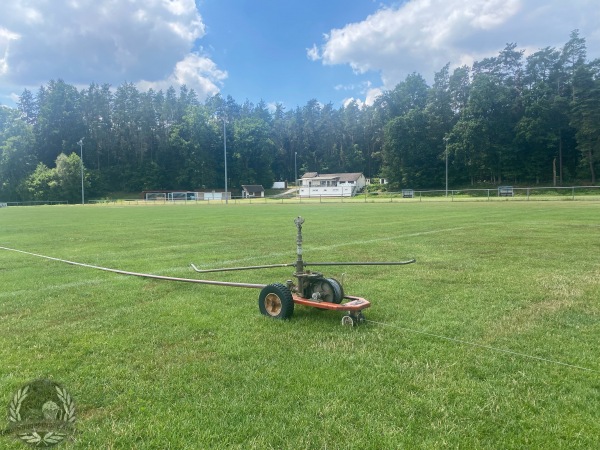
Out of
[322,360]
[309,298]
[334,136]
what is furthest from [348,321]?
[334,136]

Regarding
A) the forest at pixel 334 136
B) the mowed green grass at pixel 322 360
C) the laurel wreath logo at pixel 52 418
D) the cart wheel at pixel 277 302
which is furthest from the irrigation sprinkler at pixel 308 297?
the forest at pixel 334 136

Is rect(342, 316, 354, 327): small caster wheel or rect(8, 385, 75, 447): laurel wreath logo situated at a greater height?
rect(342, 316, 354, 327): small caster wheel

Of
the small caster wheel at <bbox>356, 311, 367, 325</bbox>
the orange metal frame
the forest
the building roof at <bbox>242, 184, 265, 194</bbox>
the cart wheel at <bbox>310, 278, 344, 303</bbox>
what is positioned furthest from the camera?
the building roof at <bbox>242, 184, 265, 194</bbox>

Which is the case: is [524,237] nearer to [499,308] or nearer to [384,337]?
[499,308]

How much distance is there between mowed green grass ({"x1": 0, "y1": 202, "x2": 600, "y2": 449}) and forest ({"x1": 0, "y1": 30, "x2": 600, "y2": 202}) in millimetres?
72089

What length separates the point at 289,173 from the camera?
125m

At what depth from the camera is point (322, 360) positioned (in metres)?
3.85

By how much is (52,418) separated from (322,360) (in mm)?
2214

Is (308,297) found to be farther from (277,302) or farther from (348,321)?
(348,321)

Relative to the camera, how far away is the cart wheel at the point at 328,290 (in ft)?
16.6

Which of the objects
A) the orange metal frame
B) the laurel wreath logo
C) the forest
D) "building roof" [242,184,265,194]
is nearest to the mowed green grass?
the laurel wreath logo

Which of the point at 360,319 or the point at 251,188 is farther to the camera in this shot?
the point at 251,188

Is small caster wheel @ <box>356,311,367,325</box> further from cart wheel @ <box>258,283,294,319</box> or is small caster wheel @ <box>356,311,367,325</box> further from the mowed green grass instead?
cart wheel @ <box>258,283,294,319</box>

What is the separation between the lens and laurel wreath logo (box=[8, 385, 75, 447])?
2.70m
